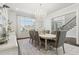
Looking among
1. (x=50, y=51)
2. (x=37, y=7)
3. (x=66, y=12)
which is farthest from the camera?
(x=50, y=51)

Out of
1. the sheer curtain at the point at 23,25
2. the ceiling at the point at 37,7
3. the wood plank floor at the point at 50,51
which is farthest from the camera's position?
the wood plank floor at the point at 50,51

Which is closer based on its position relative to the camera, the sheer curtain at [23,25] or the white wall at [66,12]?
the sheer curtain at [23,25]

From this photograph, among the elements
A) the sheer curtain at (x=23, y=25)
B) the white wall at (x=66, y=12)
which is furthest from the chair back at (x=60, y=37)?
the sheer curtain at (x=23, y=25)

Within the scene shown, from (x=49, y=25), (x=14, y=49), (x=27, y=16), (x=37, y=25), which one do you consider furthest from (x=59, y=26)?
(x=14, y=49)

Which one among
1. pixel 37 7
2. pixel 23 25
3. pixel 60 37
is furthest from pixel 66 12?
pixel 23 25

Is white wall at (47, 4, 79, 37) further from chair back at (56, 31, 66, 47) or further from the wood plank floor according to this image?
the wood plank floor

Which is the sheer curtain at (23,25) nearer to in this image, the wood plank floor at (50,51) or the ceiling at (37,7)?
the ceiling at (37,7)

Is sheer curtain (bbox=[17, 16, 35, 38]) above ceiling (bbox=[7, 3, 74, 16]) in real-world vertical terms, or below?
below

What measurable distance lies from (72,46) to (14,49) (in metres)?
2.17

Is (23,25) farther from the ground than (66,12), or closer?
closer

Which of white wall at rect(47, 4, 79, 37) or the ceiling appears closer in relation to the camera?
the ceiling

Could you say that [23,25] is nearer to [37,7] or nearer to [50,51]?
[37,7]

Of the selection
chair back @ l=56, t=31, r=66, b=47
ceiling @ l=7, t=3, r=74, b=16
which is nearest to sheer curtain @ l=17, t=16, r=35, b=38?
ceiling @ l=7, t=3, r=74, b=16

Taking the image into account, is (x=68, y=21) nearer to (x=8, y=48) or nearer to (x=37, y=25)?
(x=37, y=25)
